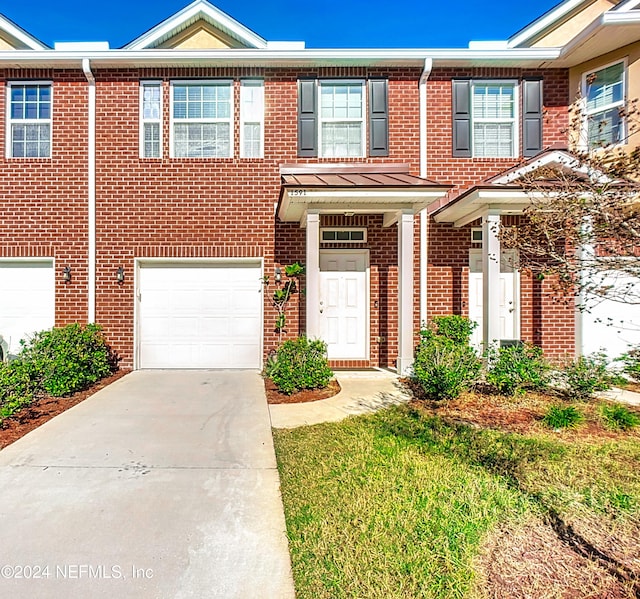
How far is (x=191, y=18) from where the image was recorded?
30.5 ft

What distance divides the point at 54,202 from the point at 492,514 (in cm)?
884

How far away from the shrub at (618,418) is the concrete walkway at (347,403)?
2.35m

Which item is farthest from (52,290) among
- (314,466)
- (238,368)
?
(314,466)

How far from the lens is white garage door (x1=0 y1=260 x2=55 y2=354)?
27.4 ft

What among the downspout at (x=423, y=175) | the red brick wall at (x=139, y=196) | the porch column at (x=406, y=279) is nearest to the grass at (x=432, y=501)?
the porch column at (x=406, y=279)

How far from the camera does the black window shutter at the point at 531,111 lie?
8320mm

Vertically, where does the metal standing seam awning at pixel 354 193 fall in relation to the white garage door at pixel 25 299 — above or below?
above

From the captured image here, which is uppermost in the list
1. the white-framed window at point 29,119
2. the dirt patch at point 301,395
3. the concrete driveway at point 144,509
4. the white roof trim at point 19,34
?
the white roof trim at point 19,34

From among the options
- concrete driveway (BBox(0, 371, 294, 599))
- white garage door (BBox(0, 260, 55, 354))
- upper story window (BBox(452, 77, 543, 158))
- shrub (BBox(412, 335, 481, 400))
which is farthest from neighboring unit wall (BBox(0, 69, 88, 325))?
upper story window (BBox(452, 77, 543, 158))

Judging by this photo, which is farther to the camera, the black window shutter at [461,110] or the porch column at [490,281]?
the black window shutter at [461,110]

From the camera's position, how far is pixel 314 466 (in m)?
3.74

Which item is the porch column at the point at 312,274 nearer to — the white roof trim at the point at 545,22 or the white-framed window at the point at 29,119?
the white-framed window at the point at 29,119

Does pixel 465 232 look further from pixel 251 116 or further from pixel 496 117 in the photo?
pixel 251 116

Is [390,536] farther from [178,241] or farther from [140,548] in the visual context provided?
[178,241]
